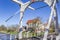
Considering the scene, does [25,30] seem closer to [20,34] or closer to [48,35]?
[20,34]

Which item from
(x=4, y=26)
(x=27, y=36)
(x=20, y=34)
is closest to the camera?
(x=27, y=36)

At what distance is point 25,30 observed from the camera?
34.2ft

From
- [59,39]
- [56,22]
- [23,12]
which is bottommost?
[59,39]

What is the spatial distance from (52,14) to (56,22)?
58 centimetres

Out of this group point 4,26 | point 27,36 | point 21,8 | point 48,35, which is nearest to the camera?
point 48,35

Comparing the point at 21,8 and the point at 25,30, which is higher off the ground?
the point at 21,8

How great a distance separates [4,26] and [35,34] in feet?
22.7

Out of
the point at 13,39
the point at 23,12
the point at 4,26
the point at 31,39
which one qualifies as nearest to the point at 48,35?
the point at 31,39

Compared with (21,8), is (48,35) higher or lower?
lower

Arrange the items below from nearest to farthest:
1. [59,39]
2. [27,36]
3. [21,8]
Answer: [59,39] < [27,36] < [21,8]

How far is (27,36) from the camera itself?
370 inches

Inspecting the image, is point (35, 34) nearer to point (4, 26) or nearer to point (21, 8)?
point (21, 8)

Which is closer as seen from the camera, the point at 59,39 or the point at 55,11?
the point at 59,39

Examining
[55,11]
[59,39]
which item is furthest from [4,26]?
[59,39]
